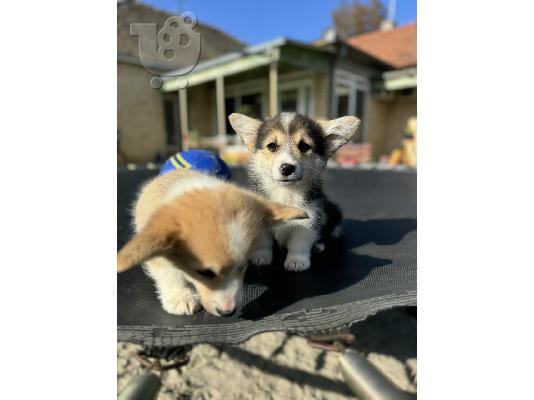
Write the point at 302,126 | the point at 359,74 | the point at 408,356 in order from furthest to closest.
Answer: the point at 359,74 < the point at 408,356 < the point at 302,126

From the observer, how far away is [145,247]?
0.63 meters

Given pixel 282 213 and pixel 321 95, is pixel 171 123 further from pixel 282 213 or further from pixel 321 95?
pixel 321 95

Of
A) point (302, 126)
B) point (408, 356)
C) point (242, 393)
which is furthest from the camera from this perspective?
point (408, 356)

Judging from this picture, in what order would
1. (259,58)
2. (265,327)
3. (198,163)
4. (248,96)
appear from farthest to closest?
(248,96), (259,58), (198,163), (265,327)

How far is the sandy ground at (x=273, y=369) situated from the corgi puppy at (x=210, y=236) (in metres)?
1.16

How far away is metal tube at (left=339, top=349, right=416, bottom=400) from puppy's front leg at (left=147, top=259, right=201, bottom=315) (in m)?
0.54

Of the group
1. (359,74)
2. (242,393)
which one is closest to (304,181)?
(242,393)

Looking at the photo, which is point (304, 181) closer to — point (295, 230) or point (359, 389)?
point (295, 230)

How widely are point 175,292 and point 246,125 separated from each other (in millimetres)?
616

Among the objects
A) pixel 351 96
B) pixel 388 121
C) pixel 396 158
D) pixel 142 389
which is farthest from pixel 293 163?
pixel 388 121

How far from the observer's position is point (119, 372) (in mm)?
1665

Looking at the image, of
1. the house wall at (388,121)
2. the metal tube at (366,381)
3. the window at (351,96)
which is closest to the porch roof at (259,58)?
the window at (351,96)
